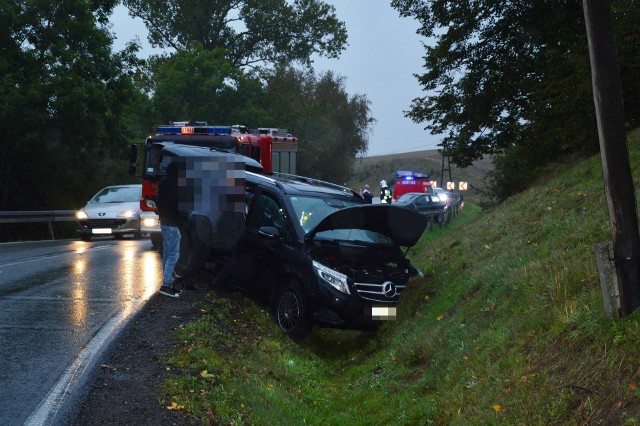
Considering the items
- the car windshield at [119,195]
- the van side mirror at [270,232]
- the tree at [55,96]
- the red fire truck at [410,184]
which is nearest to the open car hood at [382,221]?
the van side mirror at [270,232]

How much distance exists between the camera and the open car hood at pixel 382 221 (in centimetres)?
1202

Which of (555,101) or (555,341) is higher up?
(555,101)

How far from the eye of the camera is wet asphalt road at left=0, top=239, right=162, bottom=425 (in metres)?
7.34

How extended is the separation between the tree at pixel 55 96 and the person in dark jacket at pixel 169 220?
74.8 feet

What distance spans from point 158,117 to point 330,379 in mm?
49712

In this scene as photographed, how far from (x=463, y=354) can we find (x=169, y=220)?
17.4 feet

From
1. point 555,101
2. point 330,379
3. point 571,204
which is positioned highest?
point 555,101

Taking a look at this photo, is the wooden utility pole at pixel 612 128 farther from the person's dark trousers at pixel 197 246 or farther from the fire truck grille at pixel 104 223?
the fire truck grille at pixel 104 223

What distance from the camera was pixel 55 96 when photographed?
35.2 metres

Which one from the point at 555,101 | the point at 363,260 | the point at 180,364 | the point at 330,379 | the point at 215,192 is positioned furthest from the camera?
the point at 555,101

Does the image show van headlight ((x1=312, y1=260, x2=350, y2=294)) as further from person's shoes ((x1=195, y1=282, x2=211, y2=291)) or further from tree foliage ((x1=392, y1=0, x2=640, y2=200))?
tree foliage ((x1=392, y1=0, x2=640, y2=200))

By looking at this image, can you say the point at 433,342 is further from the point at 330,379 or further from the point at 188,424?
the point at 188,424

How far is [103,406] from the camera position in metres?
7.08

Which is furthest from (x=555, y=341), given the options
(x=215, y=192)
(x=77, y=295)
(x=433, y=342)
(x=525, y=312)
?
(x=77, y=295)
